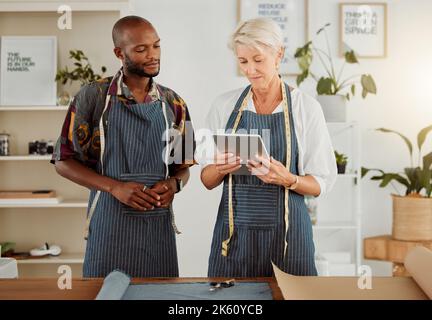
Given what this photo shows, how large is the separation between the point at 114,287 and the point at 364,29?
1.96m

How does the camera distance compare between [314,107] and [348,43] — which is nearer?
[314,107]

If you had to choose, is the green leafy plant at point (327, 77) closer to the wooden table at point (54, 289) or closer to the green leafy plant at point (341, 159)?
the green leafy plant at point (341, 159)

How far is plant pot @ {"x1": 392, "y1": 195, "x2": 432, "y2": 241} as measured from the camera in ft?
7.64

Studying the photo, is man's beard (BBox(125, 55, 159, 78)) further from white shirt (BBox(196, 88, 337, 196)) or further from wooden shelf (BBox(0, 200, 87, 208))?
wooden shelf (BBox(0, 200, 87, 208))

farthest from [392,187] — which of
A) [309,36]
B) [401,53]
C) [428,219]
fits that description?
[309,36]

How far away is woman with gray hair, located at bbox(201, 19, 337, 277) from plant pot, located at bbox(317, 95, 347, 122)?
110 centimetres

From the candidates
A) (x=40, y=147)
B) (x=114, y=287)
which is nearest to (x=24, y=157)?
(x=40, y=147)

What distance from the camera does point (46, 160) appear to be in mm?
2389

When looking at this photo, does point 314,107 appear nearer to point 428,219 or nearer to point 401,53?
point 428,219

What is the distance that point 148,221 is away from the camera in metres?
1.24

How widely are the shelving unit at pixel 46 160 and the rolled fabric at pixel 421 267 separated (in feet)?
5.29

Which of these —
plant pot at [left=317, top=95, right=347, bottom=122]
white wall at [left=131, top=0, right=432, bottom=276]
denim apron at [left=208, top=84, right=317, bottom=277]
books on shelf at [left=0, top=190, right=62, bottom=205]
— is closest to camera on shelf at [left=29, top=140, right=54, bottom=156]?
books on shelf at [left=0, top=190, right=62, bottom=205]

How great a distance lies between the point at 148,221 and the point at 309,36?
151cm

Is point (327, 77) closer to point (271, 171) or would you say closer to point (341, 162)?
point (341, 162)
